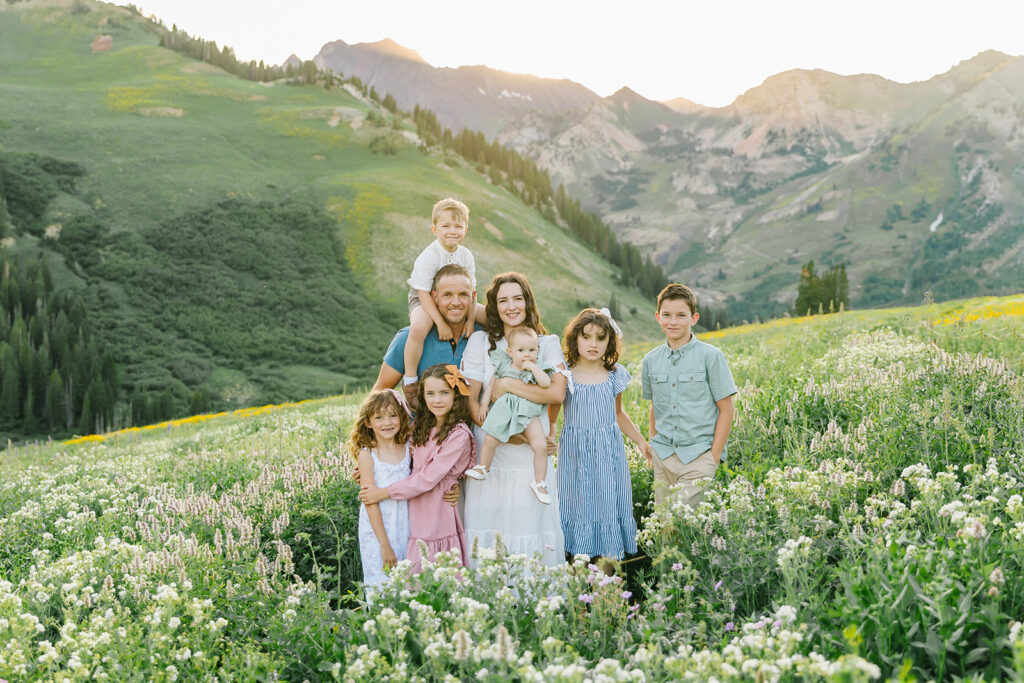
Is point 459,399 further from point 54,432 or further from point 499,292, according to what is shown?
point 54,432

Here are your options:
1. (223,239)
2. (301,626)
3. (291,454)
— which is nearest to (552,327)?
(223,239)

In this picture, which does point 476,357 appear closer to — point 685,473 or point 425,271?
point 425,271

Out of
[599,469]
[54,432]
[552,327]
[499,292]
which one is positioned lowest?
[54,432]

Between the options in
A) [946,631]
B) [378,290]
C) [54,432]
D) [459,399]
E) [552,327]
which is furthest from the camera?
[378,290]

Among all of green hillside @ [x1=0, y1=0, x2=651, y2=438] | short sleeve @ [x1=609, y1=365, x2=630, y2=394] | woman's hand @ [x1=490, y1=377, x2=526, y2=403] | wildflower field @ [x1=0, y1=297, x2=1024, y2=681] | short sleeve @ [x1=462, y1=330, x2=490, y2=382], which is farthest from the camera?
green hillside @ [x1=0, y1=0, x2=651, y2=438]

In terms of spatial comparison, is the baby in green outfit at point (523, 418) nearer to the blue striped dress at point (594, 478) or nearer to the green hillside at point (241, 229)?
the blue striped dress at point (594, 478)

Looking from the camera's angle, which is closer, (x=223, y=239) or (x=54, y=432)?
(x=54, y=432)

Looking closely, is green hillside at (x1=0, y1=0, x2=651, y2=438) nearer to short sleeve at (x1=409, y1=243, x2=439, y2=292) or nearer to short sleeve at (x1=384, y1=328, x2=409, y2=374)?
short sleeve at (x1=384, y1=328, x2=409, y2=374)

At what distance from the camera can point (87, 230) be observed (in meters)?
89.9

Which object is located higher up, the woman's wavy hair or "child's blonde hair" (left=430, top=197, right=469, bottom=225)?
"child's blonde hair" (left=430, top=197, right=469, bottom=225)

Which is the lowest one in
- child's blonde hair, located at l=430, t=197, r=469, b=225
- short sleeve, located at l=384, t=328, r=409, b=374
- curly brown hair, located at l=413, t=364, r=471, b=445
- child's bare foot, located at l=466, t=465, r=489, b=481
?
child's bare foot, located at l=466, t=465, r=489, b=481

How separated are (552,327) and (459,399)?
80.1 meters

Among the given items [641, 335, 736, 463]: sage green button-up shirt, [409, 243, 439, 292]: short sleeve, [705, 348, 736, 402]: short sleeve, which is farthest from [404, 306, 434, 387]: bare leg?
[705, 348, 736, 402]: short sleeve

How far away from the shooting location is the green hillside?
259 feet
